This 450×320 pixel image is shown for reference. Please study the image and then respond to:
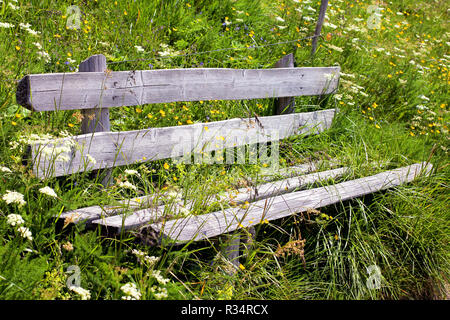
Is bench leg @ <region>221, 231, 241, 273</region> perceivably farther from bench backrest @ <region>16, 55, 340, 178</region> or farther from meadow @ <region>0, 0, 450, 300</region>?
bench backrest @ <region>16, 55, 340, 178</region>

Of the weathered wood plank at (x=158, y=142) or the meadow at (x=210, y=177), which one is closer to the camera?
the meadow at (x=210, y=177)

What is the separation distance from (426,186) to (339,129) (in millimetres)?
1229

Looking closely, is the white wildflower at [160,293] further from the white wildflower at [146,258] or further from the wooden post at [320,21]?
the wooden post at [320,21]

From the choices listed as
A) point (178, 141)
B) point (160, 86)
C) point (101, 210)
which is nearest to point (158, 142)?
point (178, 141)

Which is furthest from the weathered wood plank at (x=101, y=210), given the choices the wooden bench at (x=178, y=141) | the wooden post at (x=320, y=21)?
the wooden post at (x=320, y=21)

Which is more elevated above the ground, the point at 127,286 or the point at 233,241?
the point at 127,286

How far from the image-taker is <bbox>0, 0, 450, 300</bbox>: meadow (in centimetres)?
236

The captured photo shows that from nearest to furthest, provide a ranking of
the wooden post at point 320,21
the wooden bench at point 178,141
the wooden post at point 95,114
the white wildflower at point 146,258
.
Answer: the white wildflower at point 146,258 → the wooden bench at point 178,141 → the wooden post at point 95,114 → the wooden post at point 320,21

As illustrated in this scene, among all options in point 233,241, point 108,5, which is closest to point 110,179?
point 233,241

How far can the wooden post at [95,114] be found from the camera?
3.13 meters

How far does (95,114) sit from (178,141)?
2.32 feet

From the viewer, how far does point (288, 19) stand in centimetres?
631

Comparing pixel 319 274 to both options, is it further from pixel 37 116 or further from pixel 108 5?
pixel 108 5

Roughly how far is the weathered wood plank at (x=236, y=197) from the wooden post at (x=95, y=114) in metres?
0.64
